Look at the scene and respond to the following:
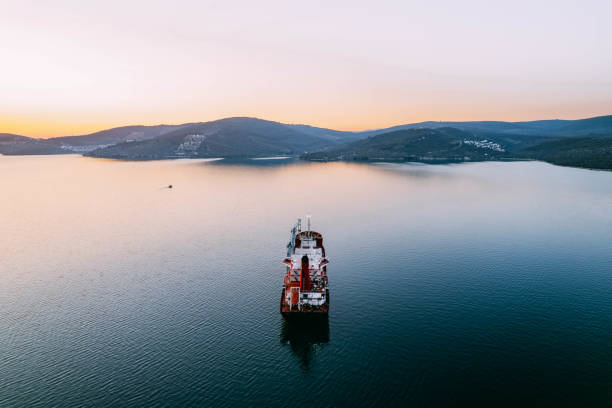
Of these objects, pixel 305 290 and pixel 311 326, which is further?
pixel 305 290

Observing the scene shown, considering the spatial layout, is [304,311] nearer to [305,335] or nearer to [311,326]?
[311,326]

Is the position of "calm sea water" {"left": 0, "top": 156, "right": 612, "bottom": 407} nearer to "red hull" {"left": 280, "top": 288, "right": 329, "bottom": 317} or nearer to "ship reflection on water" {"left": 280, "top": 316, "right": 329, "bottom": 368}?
"ship reflection on water" {"left": 280, "top": 316, "right": 329, "bottom": 368}

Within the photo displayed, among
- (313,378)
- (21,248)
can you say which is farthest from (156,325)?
(21,248)

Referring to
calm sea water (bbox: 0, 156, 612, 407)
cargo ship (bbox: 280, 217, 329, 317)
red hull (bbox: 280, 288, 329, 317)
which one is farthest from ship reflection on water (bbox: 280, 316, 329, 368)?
cargo ship (bbox: 280, 217, 329, 317)

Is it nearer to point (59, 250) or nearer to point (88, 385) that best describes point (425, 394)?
point (88, 385)

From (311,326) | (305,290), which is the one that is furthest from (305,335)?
(305,290)
